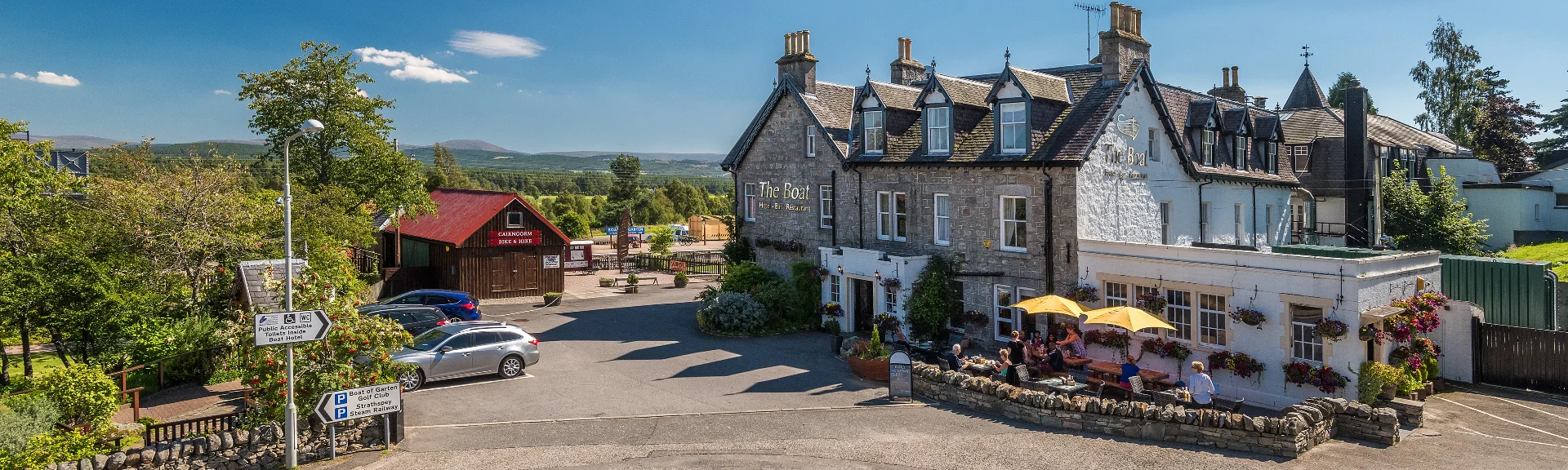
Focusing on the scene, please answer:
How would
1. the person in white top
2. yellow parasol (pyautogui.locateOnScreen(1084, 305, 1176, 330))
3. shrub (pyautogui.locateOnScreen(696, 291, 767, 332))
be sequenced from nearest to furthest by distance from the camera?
the person in white top → yellow parasol (pyautogui.locateOnScreen(1084, 305, 1176, 330)) → shrub (pyautogui.locateOnScreen(696, 291, 767, 332))

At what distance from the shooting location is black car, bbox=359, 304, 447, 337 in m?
25.9

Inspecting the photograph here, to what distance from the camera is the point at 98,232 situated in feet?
72.8

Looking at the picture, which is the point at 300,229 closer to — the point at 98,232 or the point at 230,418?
the point at 98,232

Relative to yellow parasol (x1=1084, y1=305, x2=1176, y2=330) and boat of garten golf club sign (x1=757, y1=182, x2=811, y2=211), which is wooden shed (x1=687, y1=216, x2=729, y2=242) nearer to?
boat of garten golf club sign (x1=757, y1=182, x2=811, y2=211)

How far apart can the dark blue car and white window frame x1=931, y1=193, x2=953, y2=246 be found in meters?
15.7

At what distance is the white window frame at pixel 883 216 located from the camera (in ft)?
91.9

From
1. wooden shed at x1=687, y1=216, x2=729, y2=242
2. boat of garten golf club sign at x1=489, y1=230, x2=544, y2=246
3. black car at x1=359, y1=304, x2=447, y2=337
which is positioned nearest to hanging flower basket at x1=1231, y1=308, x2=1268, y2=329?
black car at x1=359, y1=304, x2=447, y2=337

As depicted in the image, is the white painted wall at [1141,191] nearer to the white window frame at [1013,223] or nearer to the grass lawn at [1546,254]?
the white window frame at [1013,223]

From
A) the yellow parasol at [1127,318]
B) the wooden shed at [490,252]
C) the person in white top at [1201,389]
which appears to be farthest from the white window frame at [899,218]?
the wooden shed at [490,252]

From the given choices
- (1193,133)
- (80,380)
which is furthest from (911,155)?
(80,380)

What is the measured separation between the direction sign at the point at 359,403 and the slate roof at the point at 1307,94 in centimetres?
4922

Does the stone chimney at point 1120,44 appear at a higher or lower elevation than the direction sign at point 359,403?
higher

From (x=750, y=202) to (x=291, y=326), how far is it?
20.5m

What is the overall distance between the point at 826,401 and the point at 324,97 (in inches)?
1043
